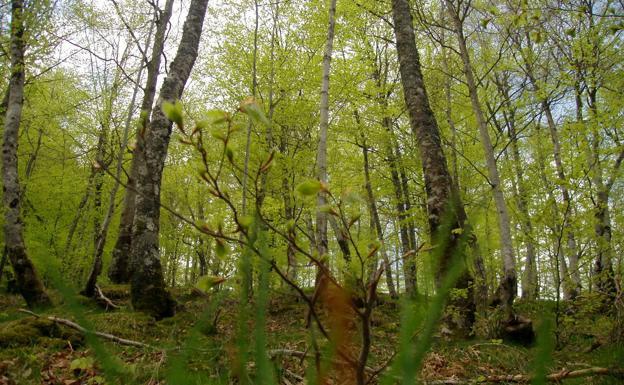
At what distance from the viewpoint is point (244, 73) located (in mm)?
13531

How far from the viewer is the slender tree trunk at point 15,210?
19.0 ft

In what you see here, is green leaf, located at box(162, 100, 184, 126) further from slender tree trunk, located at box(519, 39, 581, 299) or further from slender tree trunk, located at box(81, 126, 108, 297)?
slender tree trunk, located at box(81, 126, 108, 297)

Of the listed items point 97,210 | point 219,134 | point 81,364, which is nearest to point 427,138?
point 81,364

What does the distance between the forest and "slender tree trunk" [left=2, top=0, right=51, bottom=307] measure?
0.10 feet

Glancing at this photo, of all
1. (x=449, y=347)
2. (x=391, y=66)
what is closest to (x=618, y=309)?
(x=449, y=347)

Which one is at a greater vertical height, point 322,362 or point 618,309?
point 322,362

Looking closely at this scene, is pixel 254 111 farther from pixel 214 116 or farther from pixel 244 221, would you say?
pixel 244 221

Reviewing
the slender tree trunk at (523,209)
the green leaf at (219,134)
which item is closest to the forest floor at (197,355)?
the green leaf at (219,134)

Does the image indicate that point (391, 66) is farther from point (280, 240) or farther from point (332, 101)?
point (280, 240)

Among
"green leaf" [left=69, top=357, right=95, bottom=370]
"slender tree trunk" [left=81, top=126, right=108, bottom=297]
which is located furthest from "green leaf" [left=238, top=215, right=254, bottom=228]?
"slender tree trunk" [left=81, top=126, right=108, bottom=297]

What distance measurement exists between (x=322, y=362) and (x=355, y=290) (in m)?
0.27

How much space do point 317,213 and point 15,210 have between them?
193 inches

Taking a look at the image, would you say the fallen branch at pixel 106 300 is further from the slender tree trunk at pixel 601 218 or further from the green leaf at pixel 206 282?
the slender tree trunk at pixel 601 218

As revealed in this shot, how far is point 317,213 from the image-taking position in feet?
22.9
